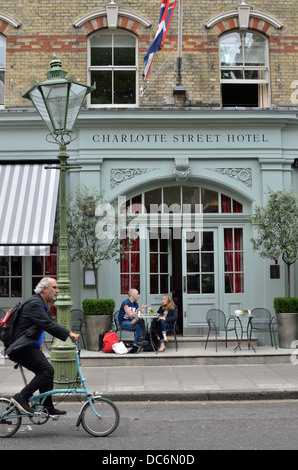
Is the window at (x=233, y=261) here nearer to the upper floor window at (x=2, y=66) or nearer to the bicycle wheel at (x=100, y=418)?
the upper floor window at (x=2, y=66)

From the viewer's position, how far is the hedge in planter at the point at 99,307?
1256 cm

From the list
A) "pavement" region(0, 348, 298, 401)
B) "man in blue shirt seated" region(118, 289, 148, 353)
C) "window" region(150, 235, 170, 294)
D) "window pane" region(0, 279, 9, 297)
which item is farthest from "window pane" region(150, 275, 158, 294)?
"window pane" region(0, 279, 9, 297)

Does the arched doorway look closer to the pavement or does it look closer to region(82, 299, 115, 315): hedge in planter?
region(82, 299, 115, 315): hedge in planter

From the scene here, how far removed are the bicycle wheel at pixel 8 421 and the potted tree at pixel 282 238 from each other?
757 centimetres

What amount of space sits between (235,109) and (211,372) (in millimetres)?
6075

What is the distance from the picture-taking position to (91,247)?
1288 cm

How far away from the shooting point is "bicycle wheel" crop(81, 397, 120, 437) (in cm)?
648

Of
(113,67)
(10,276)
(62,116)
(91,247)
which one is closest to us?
(62,116)

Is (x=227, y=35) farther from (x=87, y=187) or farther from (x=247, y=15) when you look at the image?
(x=87, y=187)

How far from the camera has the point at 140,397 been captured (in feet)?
28.9

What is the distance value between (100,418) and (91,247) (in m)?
6.66

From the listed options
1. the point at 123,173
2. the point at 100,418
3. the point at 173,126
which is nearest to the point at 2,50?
the point at 123,173

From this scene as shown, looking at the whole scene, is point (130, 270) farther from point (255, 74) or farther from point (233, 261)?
point (255, 74)

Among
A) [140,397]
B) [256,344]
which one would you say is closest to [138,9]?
[256,344]
